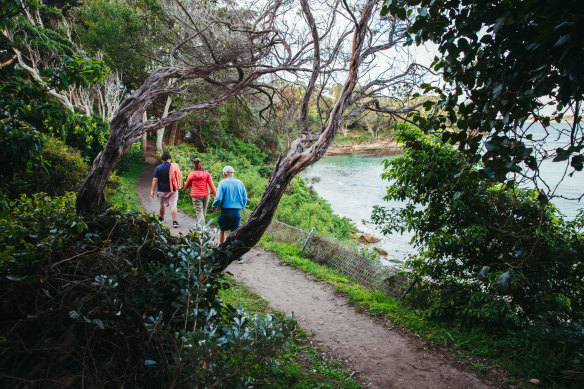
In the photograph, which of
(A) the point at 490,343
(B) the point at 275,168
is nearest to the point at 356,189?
(A) the point at 490,343

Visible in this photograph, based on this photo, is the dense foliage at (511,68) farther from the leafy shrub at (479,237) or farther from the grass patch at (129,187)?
the grass patch at (129,187)

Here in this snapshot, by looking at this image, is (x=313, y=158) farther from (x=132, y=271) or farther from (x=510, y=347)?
(x=510, y=347)

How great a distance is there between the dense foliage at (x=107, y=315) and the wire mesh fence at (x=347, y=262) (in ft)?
14.3

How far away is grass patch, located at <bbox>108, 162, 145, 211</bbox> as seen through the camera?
10.0 meters

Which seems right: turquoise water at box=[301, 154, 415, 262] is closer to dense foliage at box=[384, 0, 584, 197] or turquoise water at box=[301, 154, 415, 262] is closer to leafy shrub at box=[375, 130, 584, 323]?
leafy shrub at box=[375, 130, 584, 323]

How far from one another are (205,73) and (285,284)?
169 inches

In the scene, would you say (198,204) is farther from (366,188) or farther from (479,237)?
(366,188)

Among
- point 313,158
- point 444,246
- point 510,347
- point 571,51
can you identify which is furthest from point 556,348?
point 571,51

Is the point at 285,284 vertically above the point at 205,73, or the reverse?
the point at 205,73

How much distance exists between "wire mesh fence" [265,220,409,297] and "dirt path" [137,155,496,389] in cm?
100

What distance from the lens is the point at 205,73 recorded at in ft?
16.1

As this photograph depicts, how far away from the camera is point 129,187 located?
12633 mm

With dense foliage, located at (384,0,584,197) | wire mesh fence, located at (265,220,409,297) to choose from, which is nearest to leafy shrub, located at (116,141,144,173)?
wire mesh fence, located at (265,220,409,297)

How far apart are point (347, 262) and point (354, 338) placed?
9.67 feet
